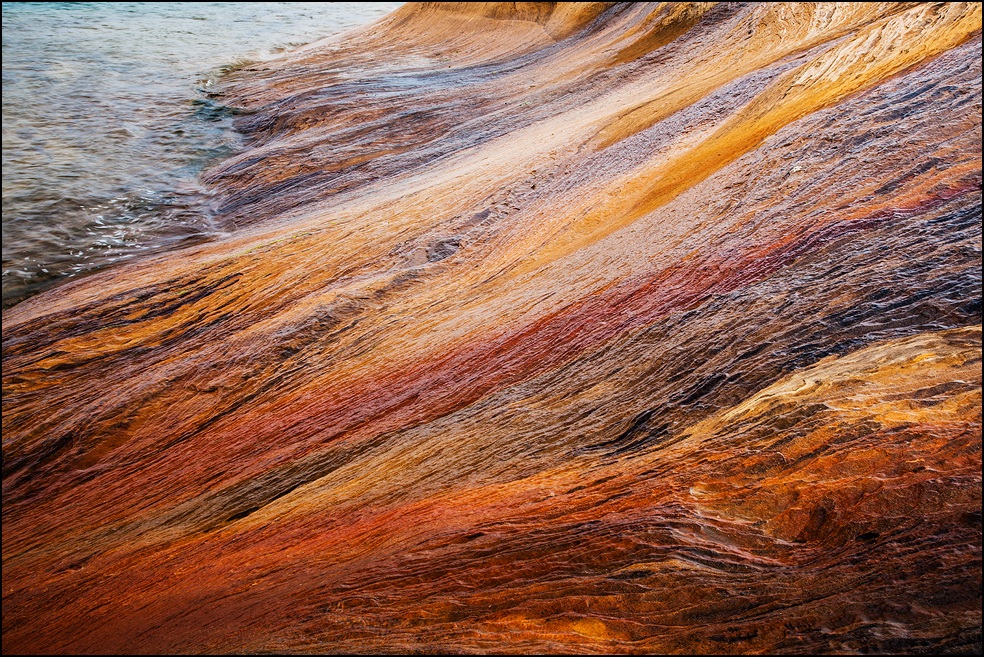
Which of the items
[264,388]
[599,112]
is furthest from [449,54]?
[264,388]

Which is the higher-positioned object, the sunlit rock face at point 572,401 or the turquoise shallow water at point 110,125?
the turquoise shallow water at point 110,125

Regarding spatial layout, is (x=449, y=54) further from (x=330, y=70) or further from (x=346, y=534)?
(x=346, y=534)

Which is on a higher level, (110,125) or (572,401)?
(110,125)

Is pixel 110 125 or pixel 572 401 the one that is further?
pixel 110 125

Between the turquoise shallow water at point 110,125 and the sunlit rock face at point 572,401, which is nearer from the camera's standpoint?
the sunlit rock face at point 572,401

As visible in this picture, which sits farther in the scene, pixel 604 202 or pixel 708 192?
pixel 604 202
